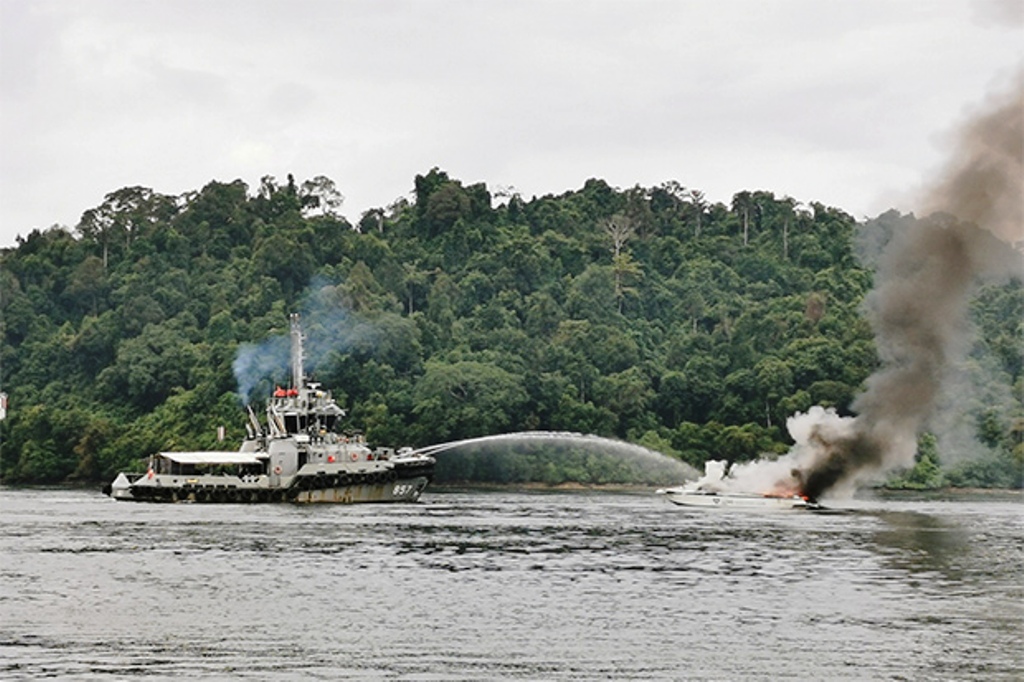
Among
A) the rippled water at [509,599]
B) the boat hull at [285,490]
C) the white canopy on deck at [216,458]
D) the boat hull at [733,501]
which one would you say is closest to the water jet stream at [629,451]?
the boat hull at [285,490]

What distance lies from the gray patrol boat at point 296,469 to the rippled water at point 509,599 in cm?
1860

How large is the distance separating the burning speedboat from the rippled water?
1393 cm

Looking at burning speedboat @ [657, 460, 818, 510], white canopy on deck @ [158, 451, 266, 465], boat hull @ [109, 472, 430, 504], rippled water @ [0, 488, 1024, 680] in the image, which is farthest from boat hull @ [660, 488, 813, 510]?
white canopy on deck @ [158, 451, 266, 465]

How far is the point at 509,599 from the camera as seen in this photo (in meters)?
60.5

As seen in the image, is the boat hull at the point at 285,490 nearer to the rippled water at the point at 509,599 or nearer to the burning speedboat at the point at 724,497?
the rippled water at the point at 509,599

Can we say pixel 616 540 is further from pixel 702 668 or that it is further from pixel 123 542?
pixel 702 668

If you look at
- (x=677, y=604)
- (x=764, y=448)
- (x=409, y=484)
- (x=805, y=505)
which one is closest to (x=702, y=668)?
(x=677, y=604)

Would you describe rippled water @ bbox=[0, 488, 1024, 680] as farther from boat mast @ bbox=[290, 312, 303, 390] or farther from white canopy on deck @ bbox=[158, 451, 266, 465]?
boat mast @ bbox=[290, 312, 303, 390]

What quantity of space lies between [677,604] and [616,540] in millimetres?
29156

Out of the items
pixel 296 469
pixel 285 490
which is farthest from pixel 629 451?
pixel 285 490

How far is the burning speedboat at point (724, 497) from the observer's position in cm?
11850

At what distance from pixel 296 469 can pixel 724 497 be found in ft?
112

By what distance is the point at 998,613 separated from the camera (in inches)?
2229

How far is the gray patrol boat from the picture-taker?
12388cm
